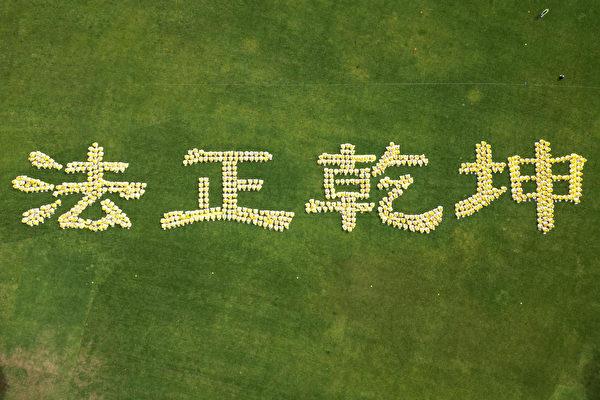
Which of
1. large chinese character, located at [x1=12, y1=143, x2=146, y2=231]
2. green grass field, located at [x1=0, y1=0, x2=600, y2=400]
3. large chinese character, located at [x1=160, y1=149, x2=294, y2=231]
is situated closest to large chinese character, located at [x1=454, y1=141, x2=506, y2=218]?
green grass field, located at [x1=0, y1=0, x2=600, y2=400]

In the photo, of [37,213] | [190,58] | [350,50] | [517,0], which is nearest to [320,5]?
[350,50]

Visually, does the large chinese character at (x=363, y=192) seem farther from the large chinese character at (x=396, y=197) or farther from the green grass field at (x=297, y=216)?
the green grass field at (x=297, y=216)

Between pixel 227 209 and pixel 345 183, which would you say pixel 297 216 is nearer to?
pixel 345 183

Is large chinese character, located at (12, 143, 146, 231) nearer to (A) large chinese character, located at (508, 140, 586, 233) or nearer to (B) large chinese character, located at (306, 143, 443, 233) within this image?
(B) large chinese character, located at (306, 143, 443, 233)

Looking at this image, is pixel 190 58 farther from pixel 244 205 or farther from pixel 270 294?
pixel 270 294

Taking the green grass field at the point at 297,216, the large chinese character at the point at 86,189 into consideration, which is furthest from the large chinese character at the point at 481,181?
the large chinese character at the point at 86,189

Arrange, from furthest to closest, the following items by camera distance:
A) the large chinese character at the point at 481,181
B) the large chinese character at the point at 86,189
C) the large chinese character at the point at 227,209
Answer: the large chinese character at the point at 481,181, the large chinese character at the point at 227,209, the large chinese character at the point at 86,189

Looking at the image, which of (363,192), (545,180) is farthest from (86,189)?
(545,180)
